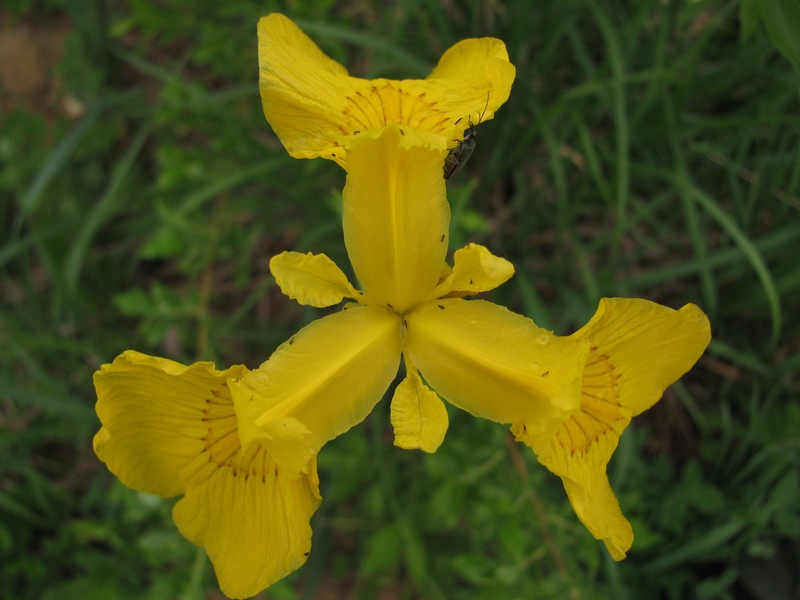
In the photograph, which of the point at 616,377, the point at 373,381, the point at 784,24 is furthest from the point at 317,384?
the point at 784,24

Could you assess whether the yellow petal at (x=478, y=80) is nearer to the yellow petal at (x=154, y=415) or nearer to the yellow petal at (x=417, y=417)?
the yellow petal at (x=417, y=417)

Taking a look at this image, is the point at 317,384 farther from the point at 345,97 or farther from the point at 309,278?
the point at 345,97

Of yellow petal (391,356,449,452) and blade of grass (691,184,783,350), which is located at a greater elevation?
yellow petal (391,356,449,452)

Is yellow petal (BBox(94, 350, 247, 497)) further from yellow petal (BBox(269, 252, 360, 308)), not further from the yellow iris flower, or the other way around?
yellow petal (BBox(269, 252, 360, 308))

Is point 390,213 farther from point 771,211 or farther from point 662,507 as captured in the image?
point 771,211

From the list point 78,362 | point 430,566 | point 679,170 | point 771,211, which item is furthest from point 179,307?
point 771,211

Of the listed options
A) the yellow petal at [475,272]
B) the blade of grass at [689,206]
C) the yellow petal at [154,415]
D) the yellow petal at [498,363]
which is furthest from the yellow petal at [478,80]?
the blade of grass at [689,206]

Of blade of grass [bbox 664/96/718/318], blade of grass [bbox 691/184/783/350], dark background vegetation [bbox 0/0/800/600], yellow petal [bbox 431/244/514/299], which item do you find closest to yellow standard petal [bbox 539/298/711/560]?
yellow petal [bbox 431/244/514/299]
